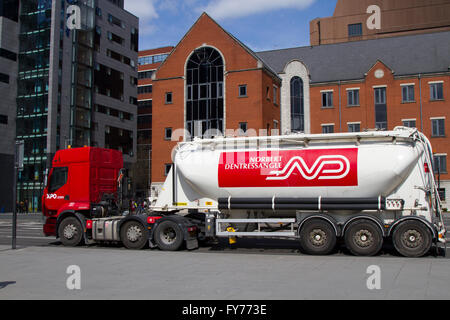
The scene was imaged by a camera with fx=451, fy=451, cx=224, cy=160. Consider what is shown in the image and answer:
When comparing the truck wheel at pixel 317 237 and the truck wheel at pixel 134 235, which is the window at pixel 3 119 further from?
the truck wheel at pixel 317 237

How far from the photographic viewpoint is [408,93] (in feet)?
149

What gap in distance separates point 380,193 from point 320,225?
76.6 inches

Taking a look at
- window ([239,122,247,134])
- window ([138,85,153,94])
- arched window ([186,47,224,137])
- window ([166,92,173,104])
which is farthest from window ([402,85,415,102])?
window ([138,85,153,94])

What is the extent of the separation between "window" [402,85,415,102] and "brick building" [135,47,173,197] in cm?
3732

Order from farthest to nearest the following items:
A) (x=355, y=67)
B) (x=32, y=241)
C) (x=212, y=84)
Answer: (x=355, y=67) → (x=212, y=84) → (x=32, y=241)

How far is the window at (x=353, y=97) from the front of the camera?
4716cm

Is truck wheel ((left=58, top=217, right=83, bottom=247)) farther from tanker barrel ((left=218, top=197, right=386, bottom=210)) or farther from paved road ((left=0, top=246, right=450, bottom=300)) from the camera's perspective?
tanker barrel ((left=218, top=197, right=386, bottom=210))

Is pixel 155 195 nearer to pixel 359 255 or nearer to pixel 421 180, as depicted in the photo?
pixel 359 255

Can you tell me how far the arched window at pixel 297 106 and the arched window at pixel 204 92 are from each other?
28.4 ft

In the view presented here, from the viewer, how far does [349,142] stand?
43.7 ft

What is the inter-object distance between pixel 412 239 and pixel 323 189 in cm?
278

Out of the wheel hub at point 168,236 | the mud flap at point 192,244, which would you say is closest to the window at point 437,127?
the mud flap at point 192,244

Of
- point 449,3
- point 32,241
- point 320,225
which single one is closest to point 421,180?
point 320,225
